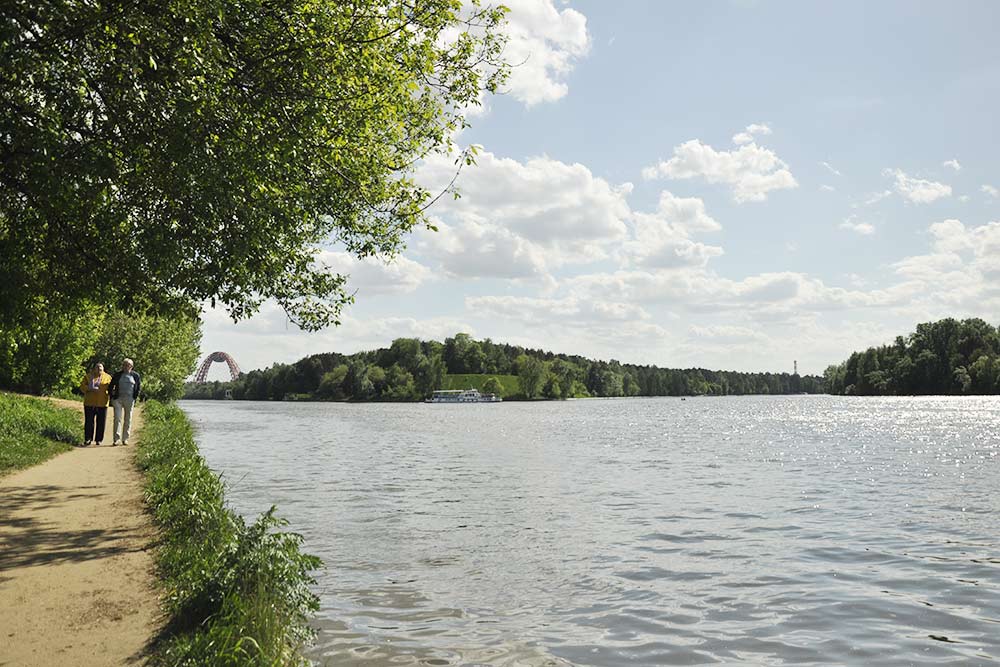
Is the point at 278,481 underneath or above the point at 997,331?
underneath

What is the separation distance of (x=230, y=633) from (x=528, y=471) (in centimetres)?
2371

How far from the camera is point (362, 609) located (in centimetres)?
1071

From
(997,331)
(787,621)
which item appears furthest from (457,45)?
(997,331)

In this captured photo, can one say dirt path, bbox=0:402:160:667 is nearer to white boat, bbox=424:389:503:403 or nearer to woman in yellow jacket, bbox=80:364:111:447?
woman in yellow jacket, bbox=80:364:111:447

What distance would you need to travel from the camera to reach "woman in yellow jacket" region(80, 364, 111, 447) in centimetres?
2436

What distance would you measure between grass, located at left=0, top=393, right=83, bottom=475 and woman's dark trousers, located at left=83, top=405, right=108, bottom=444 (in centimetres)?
53

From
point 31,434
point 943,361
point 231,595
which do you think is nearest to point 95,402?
point 31,434

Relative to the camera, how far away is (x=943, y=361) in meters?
162

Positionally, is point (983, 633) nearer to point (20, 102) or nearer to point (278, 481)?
point (20, 102)

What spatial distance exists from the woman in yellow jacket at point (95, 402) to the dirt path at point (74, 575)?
26.0 feet

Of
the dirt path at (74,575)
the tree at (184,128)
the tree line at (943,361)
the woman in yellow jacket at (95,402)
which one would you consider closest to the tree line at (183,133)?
the tree at (184,128)

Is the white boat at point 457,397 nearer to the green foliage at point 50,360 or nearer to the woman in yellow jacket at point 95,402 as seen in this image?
the green foliage at point 50,360

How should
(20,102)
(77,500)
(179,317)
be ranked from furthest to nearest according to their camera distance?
1. (179,317)
2. (77,500)
3. (20,102)

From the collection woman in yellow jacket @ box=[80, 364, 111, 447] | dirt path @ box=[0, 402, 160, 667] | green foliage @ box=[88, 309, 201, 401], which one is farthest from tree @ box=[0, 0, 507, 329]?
green foliage @ box=[88, 309, 201, 401]
